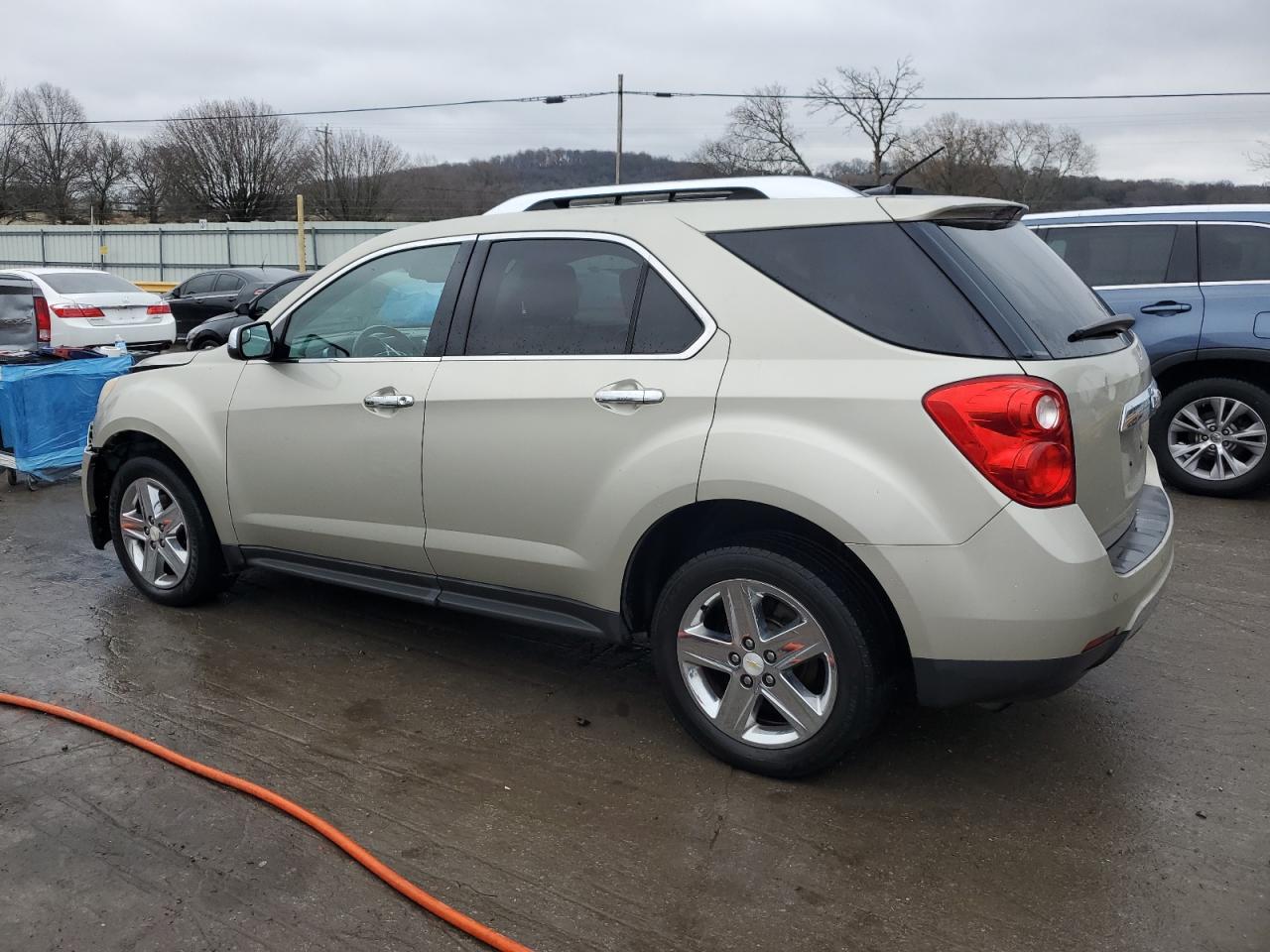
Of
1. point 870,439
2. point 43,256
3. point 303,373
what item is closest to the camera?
Answer: point 870,439

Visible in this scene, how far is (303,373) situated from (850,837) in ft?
9.26

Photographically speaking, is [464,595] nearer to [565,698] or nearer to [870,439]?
[565,698]

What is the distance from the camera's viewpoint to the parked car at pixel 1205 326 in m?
6.99

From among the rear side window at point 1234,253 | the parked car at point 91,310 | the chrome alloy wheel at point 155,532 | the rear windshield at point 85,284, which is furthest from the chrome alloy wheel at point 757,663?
the rear windshield at point 85,284

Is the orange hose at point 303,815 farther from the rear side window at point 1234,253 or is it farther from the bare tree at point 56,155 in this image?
the bare tree at point 56,155

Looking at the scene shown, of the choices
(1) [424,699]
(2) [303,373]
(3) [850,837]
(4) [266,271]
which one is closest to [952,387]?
(3) [850,837]

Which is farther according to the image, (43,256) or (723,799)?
(43,256)

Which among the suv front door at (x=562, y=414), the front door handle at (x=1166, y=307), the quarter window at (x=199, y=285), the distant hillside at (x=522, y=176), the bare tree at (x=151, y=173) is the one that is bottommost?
the suv front door at (x=562, y=414)

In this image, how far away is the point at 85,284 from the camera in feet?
42.4

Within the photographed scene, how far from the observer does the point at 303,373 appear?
4.39 meters

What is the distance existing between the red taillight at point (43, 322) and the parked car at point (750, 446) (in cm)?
886

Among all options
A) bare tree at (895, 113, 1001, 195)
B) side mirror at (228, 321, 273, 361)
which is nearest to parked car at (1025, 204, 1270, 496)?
side mirror at (228, 321, 273, 361)

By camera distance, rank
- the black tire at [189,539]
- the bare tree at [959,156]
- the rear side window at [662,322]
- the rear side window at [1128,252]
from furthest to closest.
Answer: the bare tree at [959,156] < the rear side window at [1128,252] < the black tire at [189,539] < the rear side window at [662,322]

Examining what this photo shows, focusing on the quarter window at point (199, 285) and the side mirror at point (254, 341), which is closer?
the side mirror at point (254, 341)
